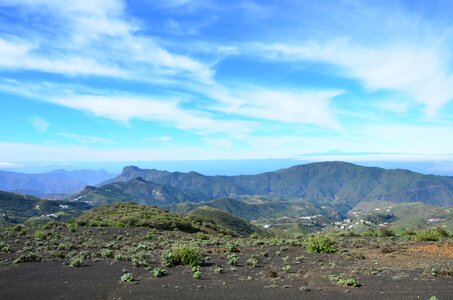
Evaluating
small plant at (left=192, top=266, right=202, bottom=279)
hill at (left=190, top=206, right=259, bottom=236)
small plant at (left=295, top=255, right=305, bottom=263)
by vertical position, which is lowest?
hill at (left=190, top=206, right=259, bottom=236)

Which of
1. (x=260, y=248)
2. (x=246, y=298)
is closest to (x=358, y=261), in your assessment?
(x=260, y=248)

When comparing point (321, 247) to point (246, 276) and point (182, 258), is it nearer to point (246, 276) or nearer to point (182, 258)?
point (246, 276)

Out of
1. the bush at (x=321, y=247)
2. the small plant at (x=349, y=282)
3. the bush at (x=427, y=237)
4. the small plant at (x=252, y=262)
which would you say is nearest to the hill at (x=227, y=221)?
the bush at (x=427, y=237)

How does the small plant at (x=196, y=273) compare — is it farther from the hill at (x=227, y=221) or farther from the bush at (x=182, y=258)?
the hill at (x=227, y=221)

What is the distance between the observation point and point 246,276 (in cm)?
1653

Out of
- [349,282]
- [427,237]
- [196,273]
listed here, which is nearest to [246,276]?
[196,273]

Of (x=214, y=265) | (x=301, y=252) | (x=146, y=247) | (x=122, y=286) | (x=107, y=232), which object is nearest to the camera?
(x=122, y=286)

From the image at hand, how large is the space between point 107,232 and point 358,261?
2104cm

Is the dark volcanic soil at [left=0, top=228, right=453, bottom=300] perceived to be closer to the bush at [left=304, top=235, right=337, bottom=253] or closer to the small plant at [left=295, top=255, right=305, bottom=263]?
the small plant at [left=295, top=255, right=305, bottom=263]

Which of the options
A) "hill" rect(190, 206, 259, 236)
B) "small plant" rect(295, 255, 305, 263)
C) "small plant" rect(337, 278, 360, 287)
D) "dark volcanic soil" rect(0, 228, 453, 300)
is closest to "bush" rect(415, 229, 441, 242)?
"dark volcanic soil" rect(0, 228, 453, 300)

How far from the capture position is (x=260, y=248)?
2445 cm

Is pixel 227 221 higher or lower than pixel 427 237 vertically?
lower

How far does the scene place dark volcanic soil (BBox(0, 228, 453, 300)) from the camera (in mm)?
13438

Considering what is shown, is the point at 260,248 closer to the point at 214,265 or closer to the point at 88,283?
the point at 214,265
